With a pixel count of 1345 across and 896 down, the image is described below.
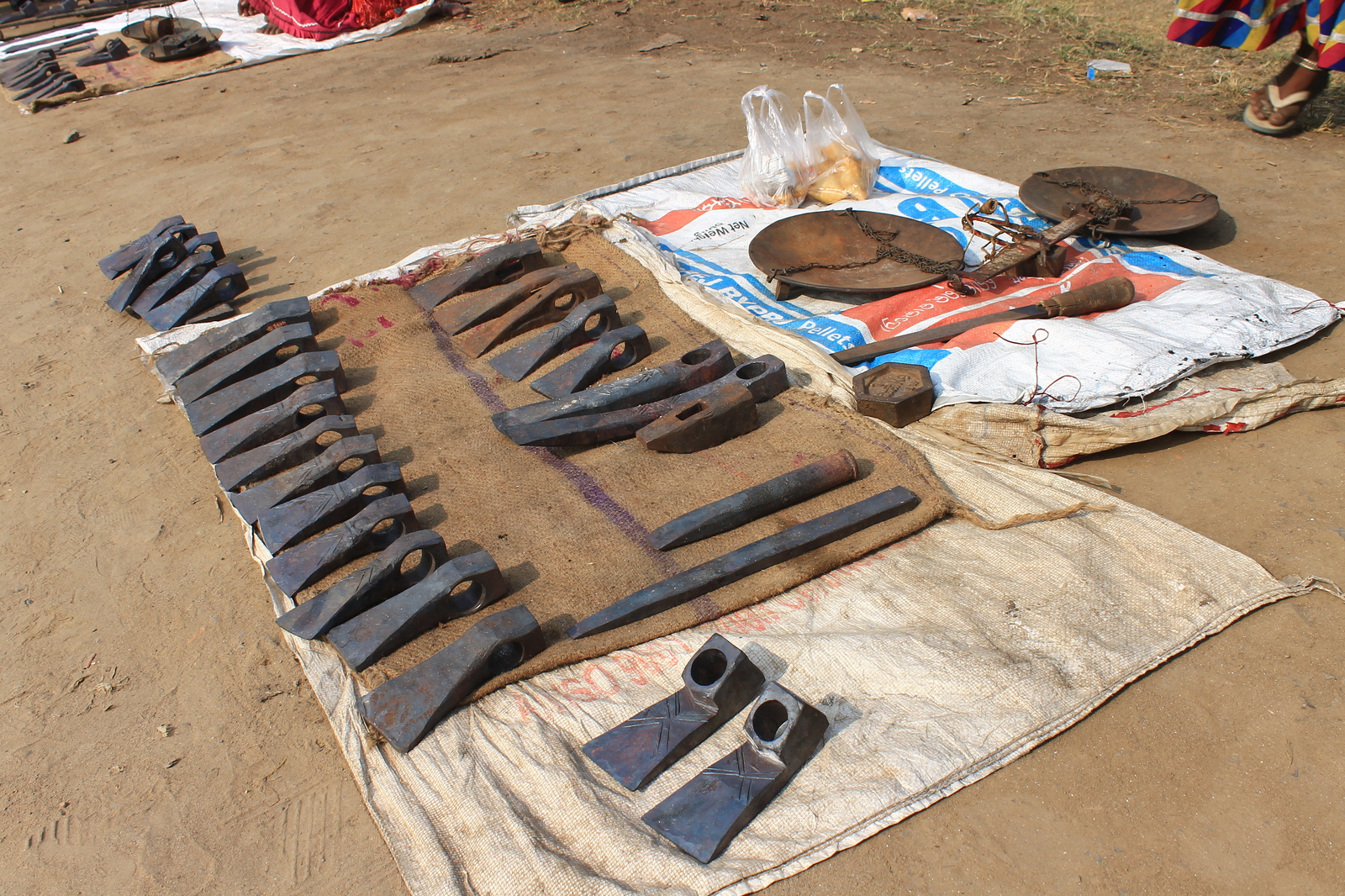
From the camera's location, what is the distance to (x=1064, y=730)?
7.02ft

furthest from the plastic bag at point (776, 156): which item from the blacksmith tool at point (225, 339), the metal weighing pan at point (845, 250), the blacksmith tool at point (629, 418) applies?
the blacksmith tool at point (225, 339)

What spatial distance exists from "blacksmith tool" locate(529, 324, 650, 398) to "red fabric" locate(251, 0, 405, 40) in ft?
25.9

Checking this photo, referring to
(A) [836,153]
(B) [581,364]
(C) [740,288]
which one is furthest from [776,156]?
(B) [581,364]

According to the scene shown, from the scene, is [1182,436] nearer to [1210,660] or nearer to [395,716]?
[1210,660]

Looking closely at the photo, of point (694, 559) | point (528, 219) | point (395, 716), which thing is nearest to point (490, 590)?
point (395, 716)

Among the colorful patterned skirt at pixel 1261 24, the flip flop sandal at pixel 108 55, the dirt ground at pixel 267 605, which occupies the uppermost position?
the colorful patterned skirt at pixel 1261 24

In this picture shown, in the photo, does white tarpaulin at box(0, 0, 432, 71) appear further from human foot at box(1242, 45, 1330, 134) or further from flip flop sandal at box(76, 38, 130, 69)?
human foot at box(1242, 45, 1330, 134)

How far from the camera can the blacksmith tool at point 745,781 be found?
188 centimetres

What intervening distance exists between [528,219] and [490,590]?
2956 mm

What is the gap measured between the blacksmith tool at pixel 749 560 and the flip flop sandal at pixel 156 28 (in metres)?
10.0

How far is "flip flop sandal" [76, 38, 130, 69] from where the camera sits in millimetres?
9164

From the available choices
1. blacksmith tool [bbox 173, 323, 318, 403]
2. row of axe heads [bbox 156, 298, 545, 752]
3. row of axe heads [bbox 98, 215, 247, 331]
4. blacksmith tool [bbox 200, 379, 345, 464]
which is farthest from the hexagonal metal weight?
row of axe heads [bbox 98, 215, 247, 331]

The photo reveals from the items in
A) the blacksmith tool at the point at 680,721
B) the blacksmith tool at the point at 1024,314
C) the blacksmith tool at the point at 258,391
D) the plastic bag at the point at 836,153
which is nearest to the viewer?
the blacksmith tool at the point at 680,721

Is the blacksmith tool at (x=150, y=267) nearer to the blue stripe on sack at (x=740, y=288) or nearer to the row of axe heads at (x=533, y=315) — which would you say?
the row of axe heads at (x=533, y=315)
